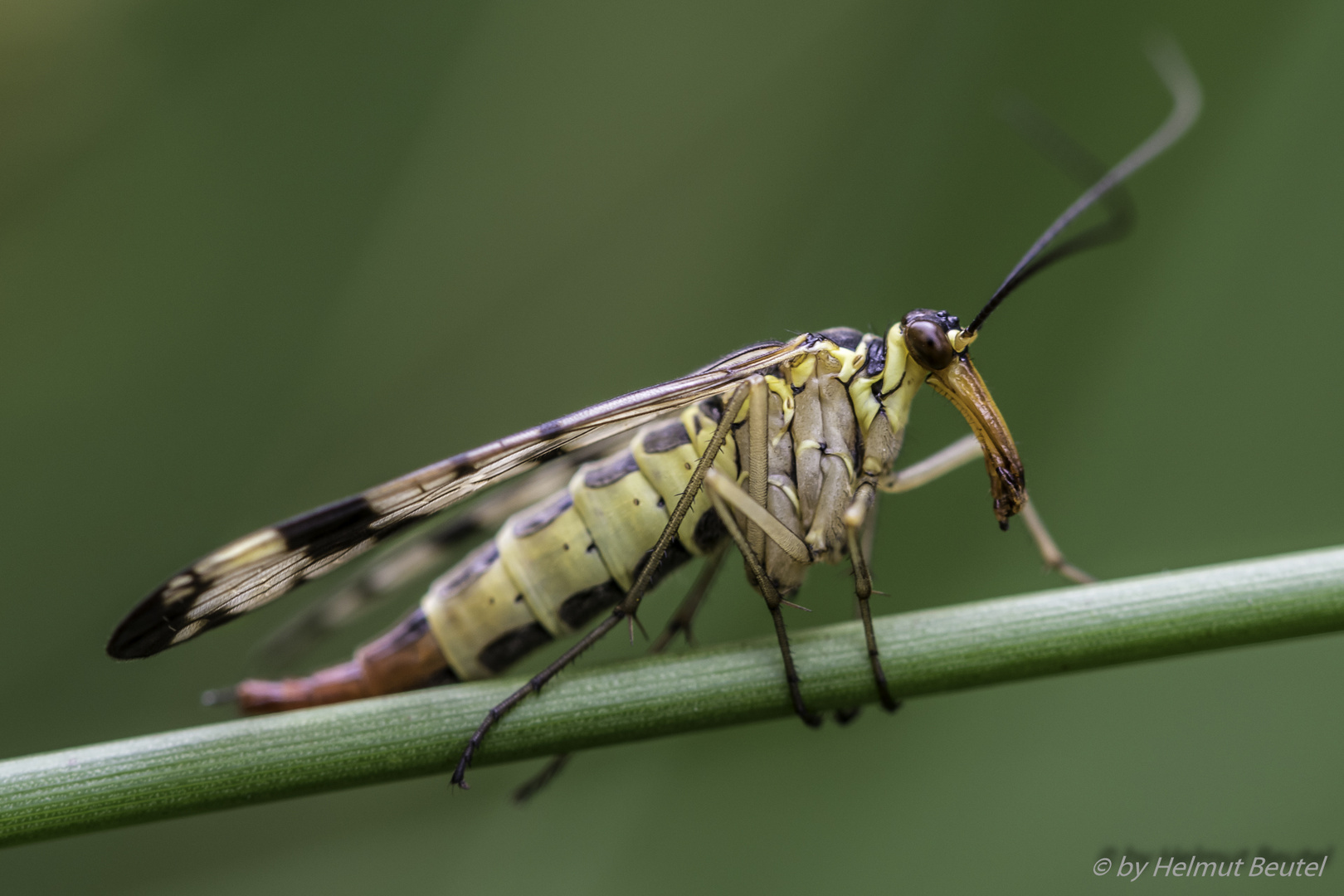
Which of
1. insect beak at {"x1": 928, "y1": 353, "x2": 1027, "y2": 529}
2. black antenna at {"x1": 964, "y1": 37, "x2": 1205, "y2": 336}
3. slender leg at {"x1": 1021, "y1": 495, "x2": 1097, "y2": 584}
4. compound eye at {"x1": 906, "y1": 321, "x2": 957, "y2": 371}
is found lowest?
slender leg at {"x1": 1021, "y1": 495, "x2": 1097, "y2": 584}

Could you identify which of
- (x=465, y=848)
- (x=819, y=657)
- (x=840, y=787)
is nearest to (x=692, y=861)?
(x=840, y=787)

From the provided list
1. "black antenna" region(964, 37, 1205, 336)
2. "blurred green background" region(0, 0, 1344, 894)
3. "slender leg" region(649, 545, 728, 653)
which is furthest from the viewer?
"blurred green background" region(0, 0, 1344, 894)

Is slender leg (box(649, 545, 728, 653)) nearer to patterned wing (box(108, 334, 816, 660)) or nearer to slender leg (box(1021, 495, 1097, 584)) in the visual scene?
patterned wing (box(108, 334, 816, 660))

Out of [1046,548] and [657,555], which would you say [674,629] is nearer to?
[657,555]

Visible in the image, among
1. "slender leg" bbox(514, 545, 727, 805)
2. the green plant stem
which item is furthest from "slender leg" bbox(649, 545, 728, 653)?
the green plant stem

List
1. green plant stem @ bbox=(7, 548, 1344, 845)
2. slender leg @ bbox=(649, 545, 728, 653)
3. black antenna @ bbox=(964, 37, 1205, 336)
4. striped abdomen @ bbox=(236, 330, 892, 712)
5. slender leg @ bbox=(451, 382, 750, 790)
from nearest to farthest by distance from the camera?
green plant stem @ bbox=(7, 548, 1344, 845), slender leg @ bbox=(451, 382, 750, 790), black antenna @ bbox=(964, 37, 1205, 336), striped abdomen @ bbox=(236, 330, 892, 712), slender leg @ bbox=(649, 545, 728, 653)

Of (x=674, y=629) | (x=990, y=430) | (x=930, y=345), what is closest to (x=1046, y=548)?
(x=990, y=430)

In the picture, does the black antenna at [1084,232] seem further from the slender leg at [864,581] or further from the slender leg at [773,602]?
the slender leg at [773,602]

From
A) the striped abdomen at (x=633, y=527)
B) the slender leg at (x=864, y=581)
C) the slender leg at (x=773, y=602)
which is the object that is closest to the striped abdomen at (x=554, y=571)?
the striped abdomen at (x=633, y=527)
